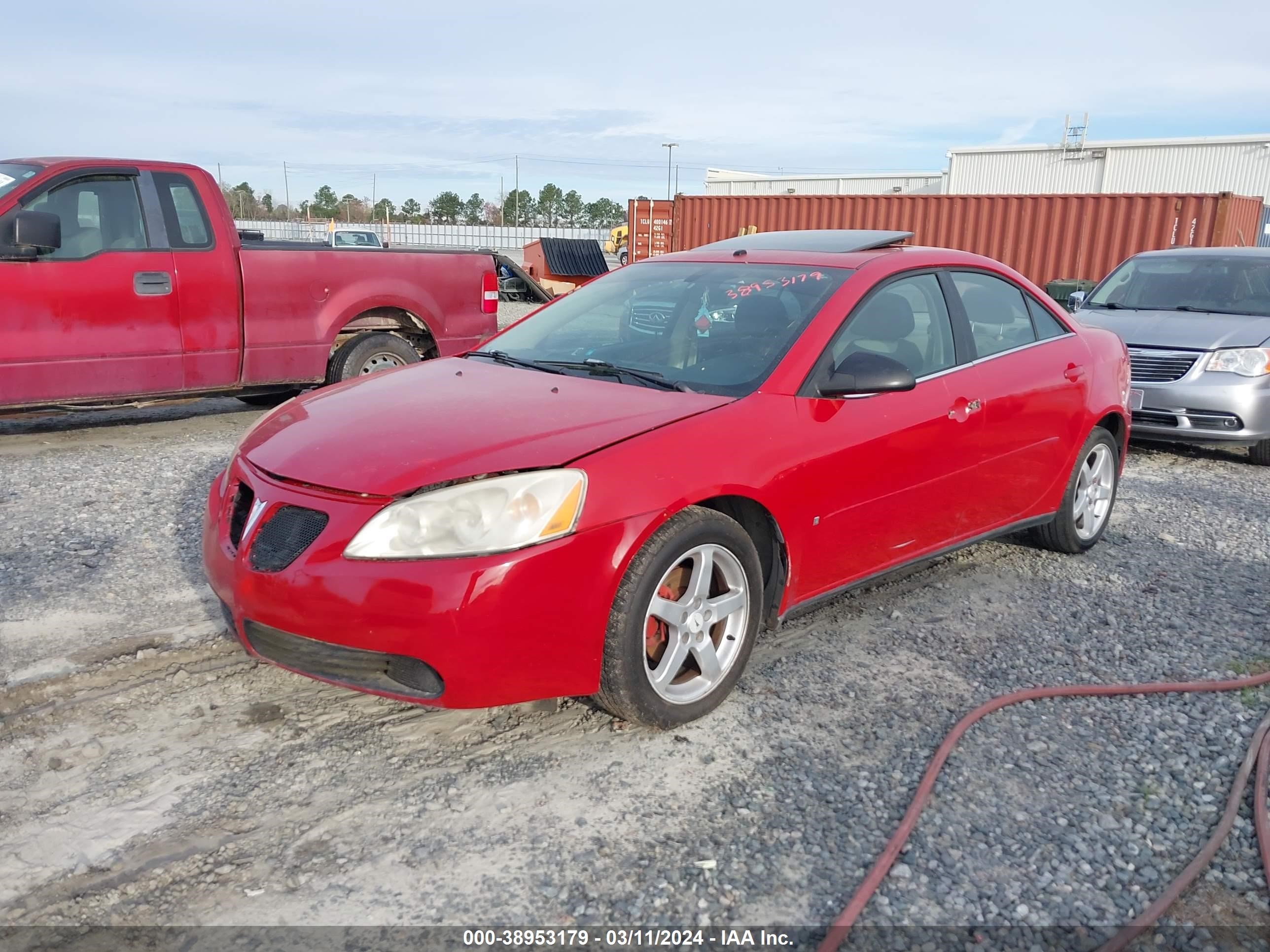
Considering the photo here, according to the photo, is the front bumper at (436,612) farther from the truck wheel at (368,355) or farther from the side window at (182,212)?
the truck wheel at (368,355)

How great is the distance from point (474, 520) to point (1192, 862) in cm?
208

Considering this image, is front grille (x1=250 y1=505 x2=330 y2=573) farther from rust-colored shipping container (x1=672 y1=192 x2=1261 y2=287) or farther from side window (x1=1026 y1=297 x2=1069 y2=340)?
rust-colored shipping container (x1=672 y1=192 x2=1261 y2=287)

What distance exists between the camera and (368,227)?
4753 centimetres

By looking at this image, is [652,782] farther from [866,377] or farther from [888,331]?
[888,331]

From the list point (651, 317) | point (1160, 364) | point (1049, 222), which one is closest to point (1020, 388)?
point (651, 317)

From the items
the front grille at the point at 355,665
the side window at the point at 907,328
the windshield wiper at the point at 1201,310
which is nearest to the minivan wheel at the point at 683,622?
the front grille at the point at 355,665

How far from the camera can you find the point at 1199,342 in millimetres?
7504

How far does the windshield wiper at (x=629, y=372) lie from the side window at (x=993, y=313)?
4.98ft

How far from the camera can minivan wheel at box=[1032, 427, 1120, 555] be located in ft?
16.4

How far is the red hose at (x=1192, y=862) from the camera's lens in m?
2.39

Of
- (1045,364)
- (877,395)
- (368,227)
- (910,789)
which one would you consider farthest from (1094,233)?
(368,227)

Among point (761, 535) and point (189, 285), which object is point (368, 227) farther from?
point (761, 535)

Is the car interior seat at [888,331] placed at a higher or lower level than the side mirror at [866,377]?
higher

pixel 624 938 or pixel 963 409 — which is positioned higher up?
pixel 963 409
